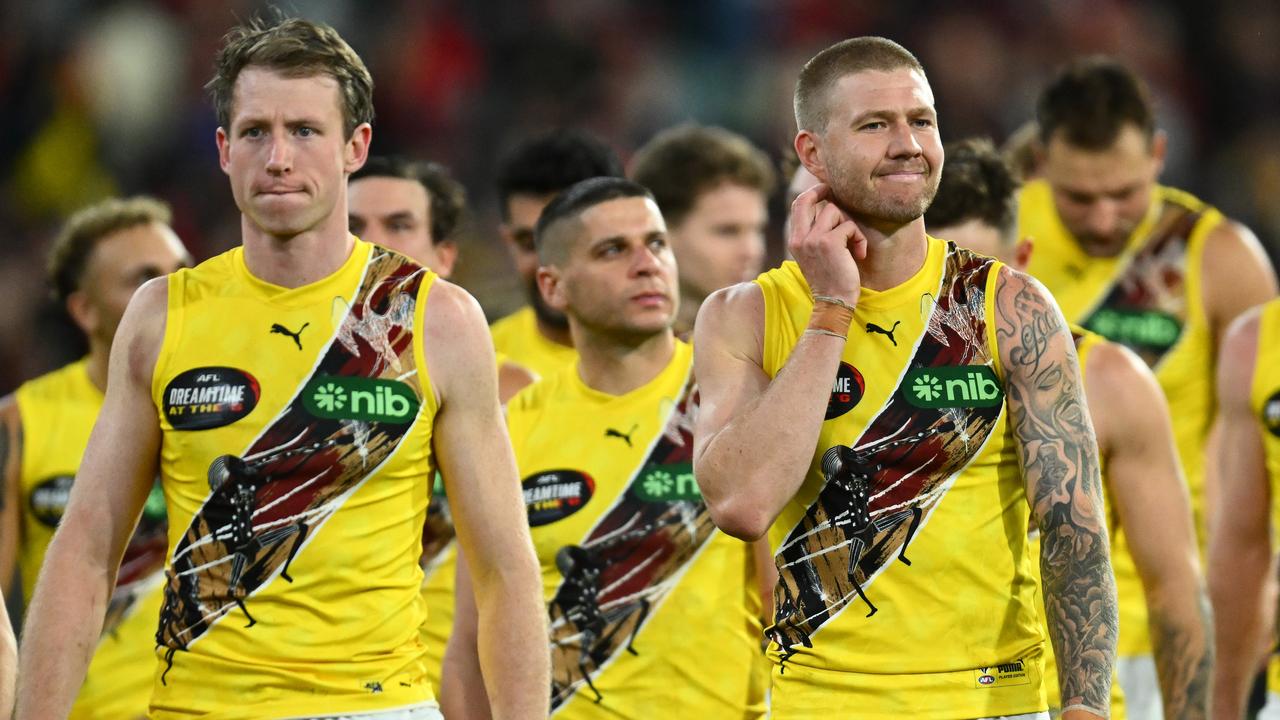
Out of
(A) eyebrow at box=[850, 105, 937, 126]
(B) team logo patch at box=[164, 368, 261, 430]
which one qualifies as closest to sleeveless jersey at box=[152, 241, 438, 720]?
(B) team logo patch at box=[164, 368, 261, 430]

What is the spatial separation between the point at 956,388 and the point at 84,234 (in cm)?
409

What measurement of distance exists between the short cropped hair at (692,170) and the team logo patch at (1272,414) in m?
2.43

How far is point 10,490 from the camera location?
6762 mm

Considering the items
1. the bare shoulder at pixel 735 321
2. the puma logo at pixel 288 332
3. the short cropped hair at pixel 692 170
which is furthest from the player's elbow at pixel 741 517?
the short cropped hair at pixel 692 170

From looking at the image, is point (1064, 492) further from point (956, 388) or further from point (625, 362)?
point (625, 362)

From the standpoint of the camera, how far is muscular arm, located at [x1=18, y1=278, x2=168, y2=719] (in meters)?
4.52

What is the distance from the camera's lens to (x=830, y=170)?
4.61m

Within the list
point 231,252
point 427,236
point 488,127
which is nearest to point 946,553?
point 231,252

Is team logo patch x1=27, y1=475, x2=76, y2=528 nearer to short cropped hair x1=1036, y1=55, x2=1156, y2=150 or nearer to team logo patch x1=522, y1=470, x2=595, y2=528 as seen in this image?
team logo patch x1=522, y1=470, x2=595, y2=528

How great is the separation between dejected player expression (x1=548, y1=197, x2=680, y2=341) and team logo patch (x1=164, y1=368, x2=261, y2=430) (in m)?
1.63

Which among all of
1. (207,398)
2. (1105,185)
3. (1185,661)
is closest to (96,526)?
(207,398)

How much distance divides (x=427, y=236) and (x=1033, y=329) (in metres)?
3.29

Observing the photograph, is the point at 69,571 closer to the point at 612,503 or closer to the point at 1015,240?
the point at 612,503

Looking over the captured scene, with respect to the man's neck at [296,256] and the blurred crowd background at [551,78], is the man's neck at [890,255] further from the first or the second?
the blurred crowd background at [551,78]
